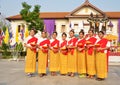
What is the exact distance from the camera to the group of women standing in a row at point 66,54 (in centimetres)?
980

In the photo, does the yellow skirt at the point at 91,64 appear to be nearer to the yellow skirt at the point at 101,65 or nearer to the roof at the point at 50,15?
the yellow skirt at the point at 101,65

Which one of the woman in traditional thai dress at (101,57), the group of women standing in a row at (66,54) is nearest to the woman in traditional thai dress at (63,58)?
the group of women standing in a row at (66,54)

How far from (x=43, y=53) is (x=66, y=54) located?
0.83 m

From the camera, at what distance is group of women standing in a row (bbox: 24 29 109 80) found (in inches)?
386

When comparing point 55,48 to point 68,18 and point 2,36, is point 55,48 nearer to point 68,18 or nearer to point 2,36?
point 2,36

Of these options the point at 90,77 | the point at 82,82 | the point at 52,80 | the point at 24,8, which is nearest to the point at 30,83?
the point at 52,80

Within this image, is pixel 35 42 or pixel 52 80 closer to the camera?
pixel 52 80

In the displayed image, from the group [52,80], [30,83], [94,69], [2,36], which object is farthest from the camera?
[2,36]

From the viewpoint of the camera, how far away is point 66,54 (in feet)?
34.1

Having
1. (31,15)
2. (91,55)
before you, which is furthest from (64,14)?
(91,55)

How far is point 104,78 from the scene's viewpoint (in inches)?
380

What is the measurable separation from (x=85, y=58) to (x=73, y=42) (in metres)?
0.70

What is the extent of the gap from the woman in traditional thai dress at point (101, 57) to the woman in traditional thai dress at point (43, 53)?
5.99ft

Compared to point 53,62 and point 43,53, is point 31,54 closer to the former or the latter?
point 43,53
